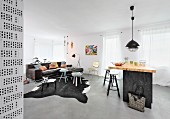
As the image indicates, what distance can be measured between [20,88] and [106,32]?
17.3 feet

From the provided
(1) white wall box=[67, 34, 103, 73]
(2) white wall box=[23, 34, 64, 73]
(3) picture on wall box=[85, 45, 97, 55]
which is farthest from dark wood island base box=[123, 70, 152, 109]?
(2) white wall box=[23, 34, 64, 73]

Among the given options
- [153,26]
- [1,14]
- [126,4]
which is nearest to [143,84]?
[126,4]

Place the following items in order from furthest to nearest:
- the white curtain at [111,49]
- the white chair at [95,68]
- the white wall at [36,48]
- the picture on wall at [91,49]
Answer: the white wall at [36,48] → the picture on wall at [91,49] → the white chair at [95,68] → the white curtain at [111,49]

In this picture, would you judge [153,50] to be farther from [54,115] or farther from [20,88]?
[20,88]

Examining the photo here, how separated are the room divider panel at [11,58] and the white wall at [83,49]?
5.02m

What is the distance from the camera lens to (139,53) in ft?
14.8

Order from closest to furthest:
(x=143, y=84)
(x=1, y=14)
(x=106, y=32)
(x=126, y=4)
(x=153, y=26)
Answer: (x=1, y=14) < (x=143, y=84) < (x=126, y=4) < (x=153, y=26) < (x=106, y=32)

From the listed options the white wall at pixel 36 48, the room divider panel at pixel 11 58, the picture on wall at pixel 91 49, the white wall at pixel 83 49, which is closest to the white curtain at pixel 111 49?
the white wall at pixel 83 49

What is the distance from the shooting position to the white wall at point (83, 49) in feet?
19.5

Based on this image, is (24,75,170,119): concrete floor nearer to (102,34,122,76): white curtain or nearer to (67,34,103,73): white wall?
(102,34,122,76): white curtain

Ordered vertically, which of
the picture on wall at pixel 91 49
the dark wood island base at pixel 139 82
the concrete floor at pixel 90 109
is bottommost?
the concrete floor at pixel 90 109

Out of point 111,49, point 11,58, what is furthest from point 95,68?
point 11,58

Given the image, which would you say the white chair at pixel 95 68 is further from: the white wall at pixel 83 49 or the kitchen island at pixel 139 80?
the kitchen island at pixel 139 80

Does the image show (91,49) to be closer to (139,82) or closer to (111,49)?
(111,49)
